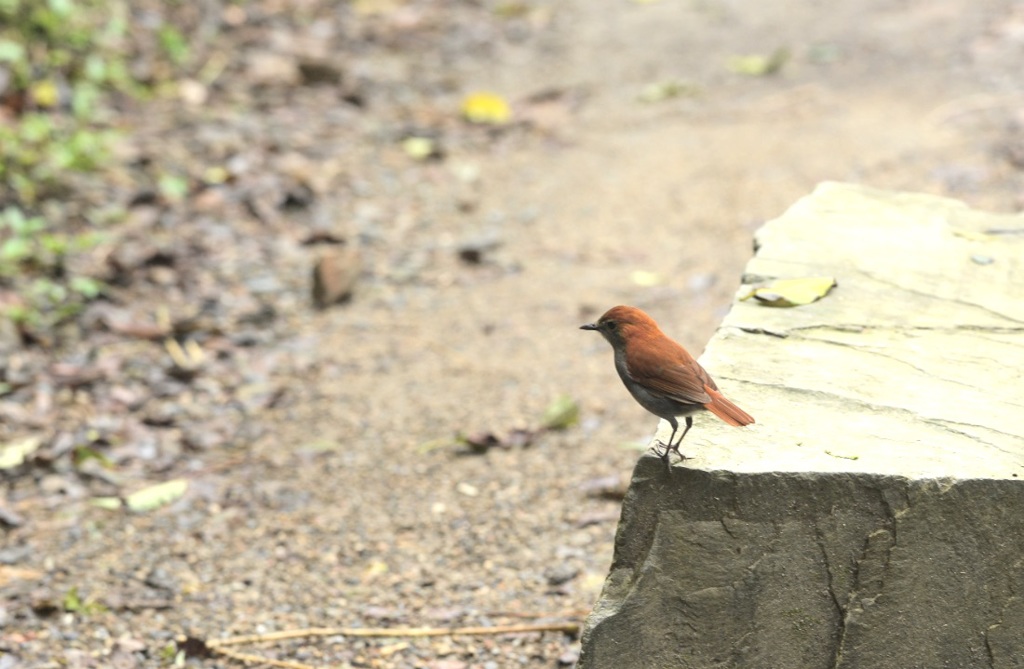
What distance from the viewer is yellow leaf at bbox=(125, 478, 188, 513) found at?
4.10 meters

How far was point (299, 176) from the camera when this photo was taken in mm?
6785

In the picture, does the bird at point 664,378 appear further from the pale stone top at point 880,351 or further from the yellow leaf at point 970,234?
the yellow leaf at point 970,234

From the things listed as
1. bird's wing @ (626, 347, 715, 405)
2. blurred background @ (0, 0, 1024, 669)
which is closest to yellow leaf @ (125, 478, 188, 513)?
blurred background @ (0, 0, 1024, 669)

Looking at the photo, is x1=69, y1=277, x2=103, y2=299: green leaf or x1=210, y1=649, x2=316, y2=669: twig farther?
x1=69, y1=277, x2=103, y2=299: green leaf

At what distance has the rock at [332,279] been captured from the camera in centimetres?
562

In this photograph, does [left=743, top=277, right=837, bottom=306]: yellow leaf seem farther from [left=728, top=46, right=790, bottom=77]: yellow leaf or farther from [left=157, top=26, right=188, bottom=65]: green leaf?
[left=157, top=26, right=188, bottom=65]: green leaf

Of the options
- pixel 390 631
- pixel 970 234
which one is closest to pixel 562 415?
pixel 390 631

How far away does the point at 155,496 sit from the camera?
415 centimetres

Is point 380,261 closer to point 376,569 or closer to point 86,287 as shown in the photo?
point 86,287

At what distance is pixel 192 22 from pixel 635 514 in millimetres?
6919

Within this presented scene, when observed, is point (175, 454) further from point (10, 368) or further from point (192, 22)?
point (192, 22)

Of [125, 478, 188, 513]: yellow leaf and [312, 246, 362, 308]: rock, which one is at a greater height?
[312, 246, 362, 308]: rock

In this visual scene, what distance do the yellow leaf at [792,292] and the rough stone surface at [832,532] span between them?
0.36m

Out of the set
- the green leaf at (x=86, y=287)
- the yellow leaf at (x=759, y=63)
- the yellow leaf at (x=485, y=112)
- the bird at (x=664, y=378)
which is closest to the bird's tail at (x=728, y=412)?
the bird at (x=664, y=378)
